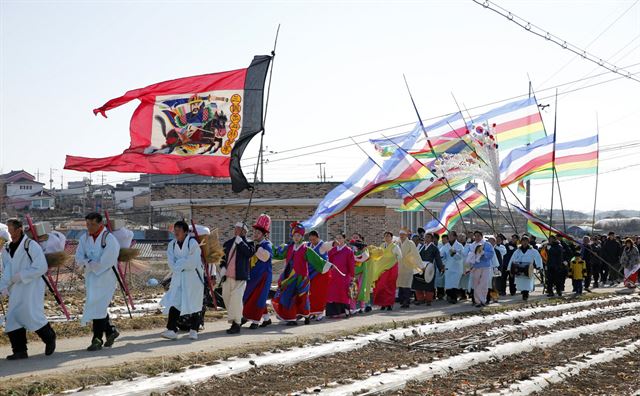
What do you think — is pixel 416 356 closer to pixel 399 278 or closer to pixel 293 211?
pixel 399 278

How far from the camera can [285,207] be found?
38.4 m

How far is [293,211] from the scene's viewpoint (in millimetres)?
38406

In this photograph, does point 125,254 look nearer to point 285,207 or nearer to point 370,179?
point 370,179

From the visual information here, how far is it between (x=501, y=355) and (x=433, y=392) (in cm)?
261

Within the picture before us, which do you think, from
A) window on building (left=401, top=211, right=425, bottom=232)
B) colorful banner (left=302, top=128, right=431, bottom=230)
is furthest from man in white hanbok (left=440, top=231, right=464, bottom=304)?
window on building (left=401, top=211, right=425, bottom=232)

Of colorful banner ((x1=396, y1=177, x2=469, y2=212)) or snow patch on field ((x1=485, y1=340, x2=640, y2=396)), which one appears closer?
snow patch on field ((x1=485, y1=340, x2=640, y2=396))

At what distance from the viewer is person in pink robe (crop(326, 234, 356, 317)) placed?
1582 centimetres

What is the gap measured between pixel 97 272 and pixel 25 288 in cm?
95

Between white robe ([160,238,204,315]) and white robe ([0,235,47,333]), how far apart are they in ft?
6.70

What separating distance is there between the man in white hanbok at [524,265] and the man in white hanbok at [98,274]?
469 inches

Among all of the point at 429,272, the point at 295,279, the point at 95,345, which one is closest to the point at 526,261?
the point at 429,272

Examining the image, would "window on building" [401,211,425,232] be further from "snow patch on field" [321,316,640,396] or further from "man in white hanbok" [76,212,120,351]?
"man in white hanbok" [76,212,120,351]

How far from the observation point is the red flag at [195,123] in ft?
Result: 43.0

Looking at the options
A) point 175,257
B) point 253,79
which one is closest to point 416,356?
point 175,257
